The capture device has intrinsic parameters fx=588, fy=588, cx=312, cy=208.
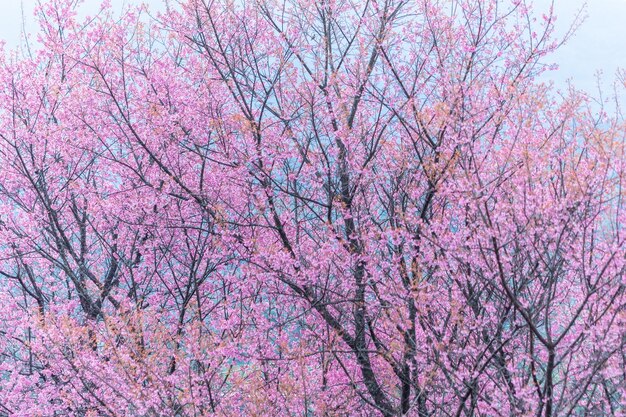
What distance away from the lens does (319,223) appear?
11.8 meters

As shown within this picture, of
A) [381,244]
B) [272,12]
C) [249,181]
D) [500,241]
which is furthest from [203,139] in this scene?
[500,241]

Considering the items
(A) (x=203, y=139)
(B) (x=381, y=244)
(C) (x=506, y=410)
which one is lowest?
(C) (x=506, y=410)

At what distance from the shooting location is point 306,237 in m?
12.4

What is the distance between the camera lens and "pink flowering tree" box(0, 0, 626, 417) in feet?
21.3

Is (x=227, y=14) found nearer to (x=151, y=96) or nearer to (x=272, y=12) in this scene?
(x=272, y=12)

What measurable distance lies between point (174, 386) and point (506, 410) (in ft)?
18.1

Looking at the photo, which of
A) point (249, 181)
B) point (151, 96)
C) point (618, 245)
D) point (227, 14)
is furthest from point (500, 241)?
point (151, 96)

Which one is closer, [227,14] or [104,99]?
[227,14]

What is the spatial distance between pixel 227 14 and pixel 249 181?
321cm

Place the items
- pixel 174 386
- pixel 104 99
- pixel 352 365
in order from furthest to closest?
1. pixel 104 99
2. pixel 352 365
3. pixel 174 386

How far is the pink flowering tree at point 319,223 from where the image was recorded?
6500 mm

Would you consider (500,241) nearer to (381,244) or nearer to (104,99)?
(381,244)

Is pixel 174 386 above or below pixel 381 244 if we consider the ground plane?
below

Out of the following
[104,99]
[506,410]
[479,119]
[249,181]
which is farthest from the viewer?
[104,99]
